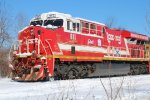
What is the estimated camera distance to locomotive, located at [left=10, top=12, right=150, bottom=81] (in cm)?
1590

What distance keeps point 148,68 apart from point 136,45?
3106 mm

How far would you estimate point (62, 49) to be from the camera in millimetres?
16688

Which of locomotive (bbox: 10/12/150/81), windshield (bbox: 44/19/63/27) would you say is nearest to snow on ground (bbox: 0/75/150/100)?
locomotive (bbox: 10/12/150/81)

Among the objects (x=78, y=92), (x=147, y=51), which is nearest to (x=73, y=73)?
(x=78, y=92)

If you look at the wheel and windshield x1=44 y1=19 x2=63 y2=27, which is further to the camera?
the wheel

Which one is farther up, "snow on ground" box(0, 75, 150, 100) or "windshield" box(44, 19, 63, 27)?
"windshield" box(44, 19, 63, 27)

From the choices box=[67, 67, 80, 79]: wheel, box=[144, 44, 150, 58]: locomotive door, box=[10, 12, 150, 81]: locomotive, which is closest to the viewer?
A: box=[10, 12, 150, 81]: locomotive

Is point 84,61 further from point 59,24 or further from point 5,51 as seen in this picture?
point 5,51

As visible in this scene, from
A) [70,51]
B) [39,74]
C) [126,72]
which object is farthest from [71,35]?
[126,72]

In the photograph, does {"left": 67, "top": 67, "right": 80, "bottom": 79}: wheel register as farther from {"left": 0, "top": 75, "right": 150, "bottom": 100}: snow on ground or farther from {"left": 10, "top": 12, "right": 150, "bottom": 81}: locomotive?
{"left": 0, "top": 75, "right": 150, "bottom": 100}: snow on ground

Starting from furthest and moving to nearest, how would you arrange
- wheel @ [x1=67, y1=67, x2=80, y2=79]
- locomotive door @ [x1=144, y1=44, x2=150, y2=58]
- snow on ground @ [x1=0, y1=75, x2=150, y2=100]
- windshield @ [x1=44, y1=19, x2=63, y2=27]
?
locomotive door @ [x1=144, y1=44, x2=150, y2=58], wheel @ [x1=67, y1=67, x2=80, y2=79], windshield @ [x1=44, y1=19, x2=63, y2=27], snow on ground @ [x1=0, y1=75, x2=150, y2=100]

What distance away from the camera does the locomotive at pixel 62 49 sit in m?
15.9

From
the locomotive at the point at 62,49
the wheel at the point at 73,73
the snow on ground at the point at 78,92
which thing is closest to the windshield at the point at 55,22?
the locomotive at the point at 62,49

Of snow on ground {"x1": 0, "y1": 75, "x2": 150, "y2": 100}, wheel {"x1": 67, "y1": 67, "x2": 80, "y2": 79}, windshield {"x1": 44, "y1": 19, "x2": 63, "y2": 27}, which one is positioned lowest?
snow on ground {"x1": 0, "y1": 75, "x2": 150, "y2": 100}
